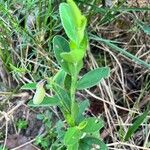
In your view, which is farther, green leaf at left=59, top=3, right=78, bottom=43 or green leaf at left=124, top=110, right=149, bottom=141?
green leaf at left=124, top=110, right=149, bottom=141

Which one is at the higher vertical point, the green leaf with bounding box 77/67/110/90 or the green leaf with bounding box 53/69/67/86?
the green leaf with bounding box 53/69/67/86

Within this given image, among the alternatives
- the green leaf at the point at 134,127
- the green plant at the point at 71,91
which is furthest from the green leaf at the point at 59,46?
the green leaf at the point at 134,127

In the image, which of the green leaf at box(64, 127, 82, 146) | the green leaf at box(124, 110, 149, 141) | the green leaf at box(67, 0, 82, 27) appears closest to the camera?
the green leaf at box(67, 0, 82, 27)

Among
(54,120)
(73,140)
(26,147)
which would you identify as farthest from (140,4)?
(73,140)

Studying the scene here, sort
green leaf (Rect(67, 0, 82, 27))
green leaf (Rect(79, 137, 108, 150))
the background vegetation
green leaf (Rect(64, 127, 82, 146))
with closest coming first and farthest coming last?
green leaf (Rect(67, 0, 82, 27))
green leaf (Rect(64, 127, 82, 146))
green leaf (Rect(79, 137, 108, 150))
the background vegetation

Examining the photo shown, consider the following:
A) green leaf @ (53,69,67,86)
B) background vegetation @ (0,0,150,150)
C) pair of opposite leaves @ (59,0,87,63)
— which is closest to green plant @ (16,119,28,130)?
background vegetation @ (0,0,150,150)

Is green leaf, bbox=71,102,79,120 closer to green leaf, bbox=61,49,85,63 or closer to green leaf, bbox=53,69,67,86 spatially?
green leaf, bbox=53,69,67,86

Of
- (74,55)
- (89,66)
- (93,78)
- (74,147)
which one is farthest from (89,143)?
(89,66)

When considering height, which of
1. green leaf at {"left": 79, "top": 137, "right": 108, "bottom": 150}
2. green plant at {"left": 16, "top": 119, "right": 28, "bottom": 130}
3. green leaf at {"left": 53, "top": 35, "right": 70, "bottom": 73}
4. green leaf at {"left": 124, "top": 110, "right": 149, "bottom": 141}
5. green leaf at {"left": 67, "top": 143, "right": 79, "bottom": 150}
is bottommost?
green leaf at {"left": 124, "top": 110, "right": 149, "bottom": 141}
